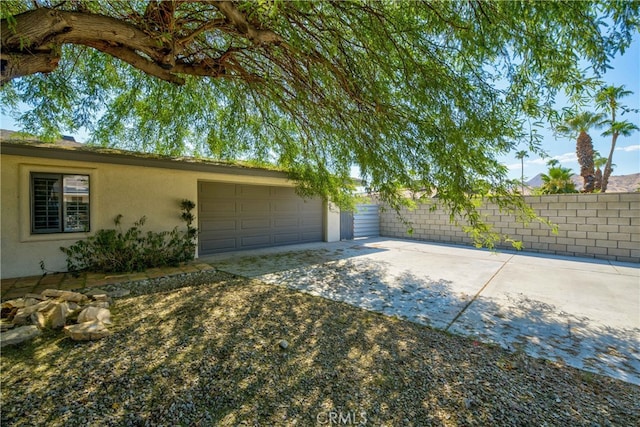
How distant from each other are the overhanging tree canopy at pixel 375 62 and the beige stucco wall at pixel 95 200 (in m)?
1.16

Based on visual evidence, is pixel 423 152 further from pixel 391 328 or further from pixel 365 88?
pixel 391 328

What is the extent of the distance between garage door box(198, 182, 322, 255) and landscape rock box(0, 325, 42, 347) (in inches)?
189

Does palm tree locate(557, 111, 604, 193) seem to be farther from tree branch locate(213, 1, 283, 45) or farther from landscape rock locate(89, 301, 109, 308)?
landscape rock locate(89, 301, 109, 308)

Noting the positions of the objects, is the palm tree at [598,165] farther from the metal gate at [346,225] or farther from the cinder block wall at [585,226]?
the metal gate at [346,225]

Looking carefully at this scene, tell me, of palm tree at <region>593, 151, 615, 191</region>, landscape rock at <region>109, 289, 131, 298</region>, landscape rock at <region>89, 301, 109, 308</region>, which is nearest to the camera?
landscape rock at <region>89, 301, 109, 308</region>

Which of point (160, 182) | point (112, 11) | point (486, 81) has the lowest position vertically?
point (160, 182)

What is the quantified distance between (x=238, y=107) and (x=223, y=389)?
526 cm

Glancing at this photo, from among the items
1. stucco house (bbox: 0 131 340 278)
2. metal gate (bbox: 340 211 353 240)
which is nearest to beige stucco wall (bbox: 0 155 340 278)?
stucco house (bbox: 0 131 340 278)

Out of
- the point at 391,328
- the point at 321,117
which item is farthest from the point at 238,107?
the point at 391,328

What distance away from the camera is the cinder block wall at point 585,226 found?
7.29 metres

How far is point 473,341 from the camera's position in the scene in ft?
9.84

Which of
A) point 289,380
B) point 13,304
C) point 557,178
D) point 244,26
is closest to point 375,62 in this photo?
point 244,26

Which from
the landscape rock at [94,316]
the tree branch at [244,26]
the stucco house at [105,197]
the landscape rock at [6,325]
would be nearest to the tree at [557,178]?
the stucco house at [105,197]

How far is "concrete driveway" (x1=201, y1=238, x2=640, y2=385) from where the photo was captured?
299 centimetres
